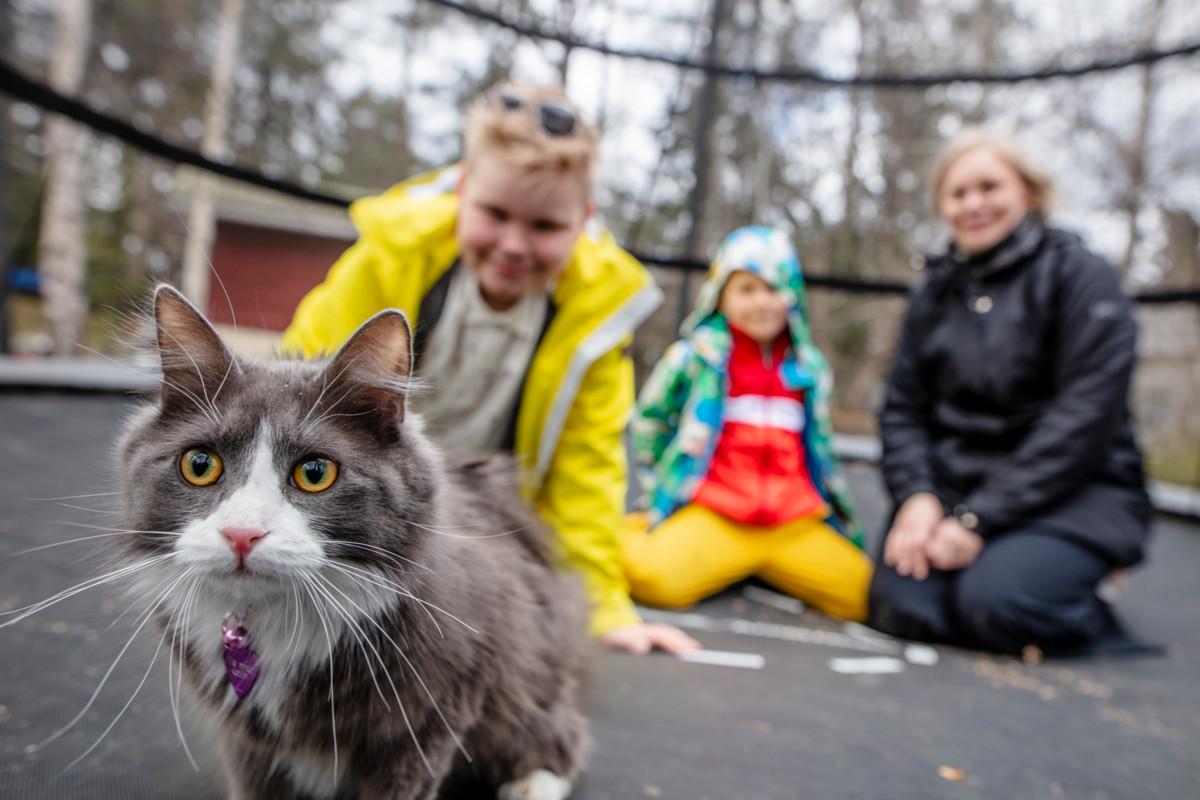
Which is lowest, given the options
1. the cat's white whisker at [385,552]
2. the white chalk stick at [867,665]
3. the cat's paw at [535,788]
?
the white chalk stick at [867,665]

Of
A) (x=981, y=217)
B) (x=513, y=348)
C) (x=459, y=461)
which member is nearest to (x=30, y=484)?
(x=513, y=348)

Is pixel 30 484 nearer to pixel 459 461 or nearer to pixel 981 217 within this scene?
pixel 459 461

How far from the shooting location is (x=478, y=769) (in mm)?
936

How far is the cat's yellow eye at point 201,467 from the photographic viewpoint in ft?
2.12

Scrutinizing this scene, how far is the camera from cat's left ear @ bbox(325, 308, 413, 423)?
26.9 inches

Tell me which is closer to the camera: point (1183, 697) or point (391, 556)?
point (391, 556)

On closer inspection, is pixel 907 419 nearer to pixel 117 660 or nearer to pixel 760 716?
pixel 760 716

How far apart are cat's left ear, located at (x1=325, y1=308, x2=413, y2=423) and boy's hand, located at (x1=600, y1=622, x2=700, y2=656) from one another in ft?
3.40

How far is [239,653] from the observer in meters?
0.70

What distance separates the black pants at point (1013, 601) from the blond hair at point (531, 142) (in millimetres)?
1362

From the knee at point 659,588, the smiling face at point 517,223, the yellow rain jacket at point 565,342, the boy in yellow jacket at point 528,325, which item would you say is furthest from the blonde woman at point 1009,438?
the smiling face at point 517,223

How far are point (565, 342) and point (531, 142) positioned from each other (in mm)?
413

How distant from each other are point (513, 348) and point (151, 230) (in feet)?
23.4

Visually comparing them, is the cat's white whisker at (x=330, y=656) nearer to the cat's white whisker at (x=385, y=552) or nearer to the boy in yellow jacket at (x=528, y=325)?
the cat's white whisker at (x=385, y=552)
